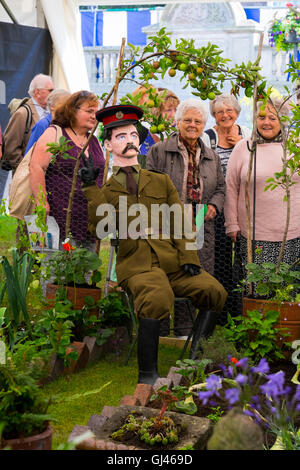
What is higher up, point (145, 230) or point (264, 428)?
point (145, 230)

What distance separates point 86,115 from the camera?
525 cm

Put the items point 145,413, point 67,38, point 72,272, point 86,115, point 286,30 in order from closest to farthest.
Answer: point 145,413
point 72,272
point 86,115
point 67,38
point 286,30

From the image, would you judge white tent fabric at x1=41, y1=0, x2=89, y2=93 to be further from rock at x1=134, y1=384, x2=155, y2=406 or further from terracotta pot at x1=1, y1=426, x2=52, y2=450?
terracotta pot at x1=1, y1=426, x2=52, y2=450

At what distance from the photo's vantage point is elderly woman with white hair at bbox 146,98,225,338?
17.5 feet

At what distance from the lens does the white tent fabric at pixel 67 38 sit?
29.7ft

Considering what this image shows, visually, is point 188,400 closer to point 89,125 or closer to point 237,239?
point 237,239

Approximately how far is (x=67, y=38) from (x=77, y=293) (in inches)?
217

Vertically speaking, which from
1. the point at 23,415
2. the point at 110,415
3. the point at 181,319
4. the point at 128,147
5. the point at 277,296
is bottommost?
the point at 181,319

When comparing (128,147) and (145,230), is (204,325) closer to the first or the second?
(145,230)

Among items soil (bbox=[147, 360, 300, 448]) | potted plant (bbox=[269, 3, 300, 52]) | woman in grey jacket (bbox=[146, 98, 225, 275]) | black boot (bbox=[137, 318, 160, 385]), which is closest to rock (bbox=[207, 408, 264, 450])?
soil (bbox=[147, 360, 300, 448])

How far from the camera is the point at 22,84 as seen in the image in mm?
9609

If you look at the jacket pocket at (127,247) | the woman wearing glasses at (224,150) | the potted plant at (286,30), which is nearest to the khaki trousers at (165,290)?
the jacket pocket at (127,247)

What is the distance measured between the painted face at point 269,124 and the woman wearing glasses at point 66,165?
1.29 meters

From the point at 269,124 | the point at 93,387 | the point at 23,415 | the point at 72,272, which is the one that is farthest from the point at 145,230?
the point at 23,415
